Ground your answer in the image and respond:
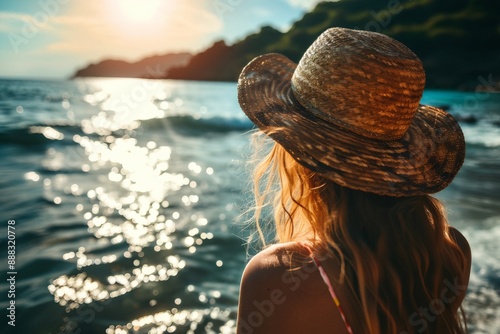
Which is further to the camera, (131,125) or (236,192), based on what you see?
(131,125)

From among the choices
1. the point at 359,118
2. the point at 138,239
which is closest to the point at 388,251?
the point at 359,118

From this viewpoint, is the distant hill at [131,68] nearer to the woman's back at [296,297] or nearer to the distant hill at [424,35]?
the distant hill at [424,35]

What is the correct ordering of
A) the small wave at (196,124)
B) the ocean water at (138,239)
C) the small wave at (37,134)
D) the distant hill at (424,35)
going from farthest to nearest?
1. the distant hill at (424,35)
2. the small wave at (196,124)
3. the small wave at (37,134)
4. the ocean water at (138,239)

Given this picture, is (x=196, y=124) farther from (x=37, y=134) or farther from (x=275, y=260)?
(x=275, y=260)

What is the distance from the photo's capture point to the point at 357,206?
4.83 feet

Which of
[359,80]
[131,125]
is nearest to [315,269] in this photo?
[359,80]

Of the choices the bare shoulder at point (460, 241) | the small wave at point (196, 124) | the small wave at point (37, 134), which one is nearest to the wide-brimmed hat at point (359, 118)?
the bare shoulder at point (460, 241)

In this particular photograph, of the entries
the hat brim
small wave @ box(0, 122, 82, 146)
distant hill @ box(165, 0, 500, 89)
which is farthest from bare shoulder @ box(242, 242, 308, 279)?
distant hill @ box(165, 0, 500, 89)

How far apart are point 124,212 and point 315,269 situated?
589 cm

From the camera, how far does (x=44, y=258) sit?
473cm

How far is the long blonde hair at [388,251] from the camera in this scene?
138cm

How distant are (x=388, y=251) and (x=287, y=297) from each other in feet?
1.45

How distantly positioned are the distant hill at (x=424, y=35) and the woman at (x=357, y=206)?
60.2 m

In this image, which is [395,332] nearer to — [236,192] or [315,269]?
[315,269]
